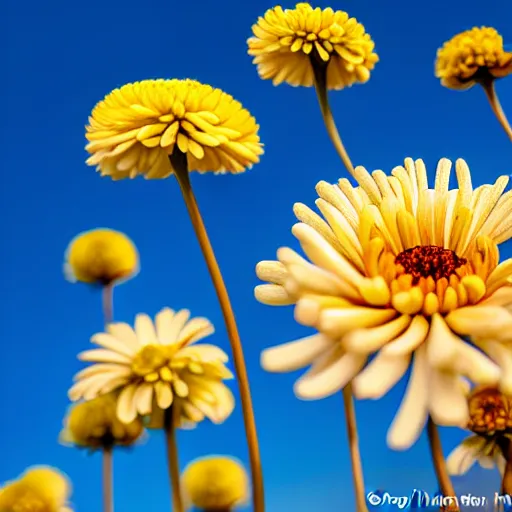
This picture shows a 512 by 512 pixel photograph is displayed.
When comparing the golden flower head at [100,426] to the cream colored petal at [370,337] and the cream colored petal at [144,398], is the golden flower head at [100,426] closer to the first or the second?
the cream colored petal at [144,398]

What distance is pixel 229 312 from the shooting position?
0.62 m

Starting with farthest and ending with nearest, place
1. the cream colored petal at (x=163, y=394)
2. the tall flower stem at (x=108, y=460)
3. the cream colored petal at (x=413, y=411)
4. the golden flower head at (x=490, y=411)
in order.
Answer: the tall flower stem at (x=108, y=460) < the cream colored petal at (x=163, y=394) < the golden flower head at (x=490, y=411) < the cream colored petal at (x=413, y=411)

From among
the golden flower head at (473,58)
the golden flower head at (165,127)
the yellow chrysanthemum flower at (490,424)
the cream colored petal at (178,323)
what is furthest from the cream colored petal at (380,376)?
the golden flower head at (473,58)

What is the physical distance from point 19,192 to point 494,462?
556 millimetres

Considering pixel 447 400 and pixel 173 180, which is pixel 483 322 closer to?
pixel 447 400

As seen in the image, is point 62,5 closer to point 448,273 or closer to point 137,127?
point 137,127

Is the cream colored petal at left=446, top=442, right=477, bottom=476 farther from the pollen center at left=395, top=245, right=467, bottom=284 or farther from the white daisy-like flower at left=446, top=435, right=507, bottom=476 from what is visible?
the pollen center at left=395, top=245, right=467, bottom=284

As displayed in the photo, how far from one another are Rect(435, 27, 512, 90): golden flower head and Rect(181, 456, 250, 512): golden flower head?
17.1 inches

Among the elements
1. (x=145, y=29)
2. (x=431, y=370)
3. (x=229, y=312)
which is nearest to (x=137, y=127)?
(x=229, y=312)

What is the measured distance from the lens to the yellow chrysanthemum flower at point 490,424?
0.49 metres

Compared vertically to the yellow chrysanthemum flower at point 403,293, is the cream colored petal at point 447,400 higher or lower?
lower

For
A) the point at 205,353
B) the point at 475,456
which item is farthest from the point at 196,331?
the point at 475,456

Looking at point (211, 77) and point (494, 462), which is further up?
point (211, 77)

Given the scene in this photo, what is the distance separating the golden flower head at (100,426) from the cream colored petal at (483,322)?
406 millimetres
